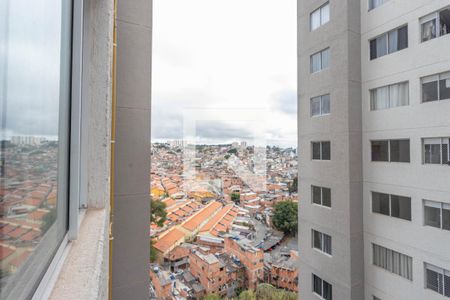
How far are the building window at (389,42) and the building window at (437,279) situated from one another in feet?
11.7

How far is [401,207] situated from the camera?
13.0 ft

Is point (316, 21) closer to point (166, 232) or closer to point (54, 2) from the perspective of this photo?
point (54, 2)

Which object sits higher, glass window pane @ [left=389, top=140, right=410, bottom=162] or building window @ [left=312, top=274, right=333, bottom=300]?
glass window pane @ [left=389, top=140, right=410, bottom=162]

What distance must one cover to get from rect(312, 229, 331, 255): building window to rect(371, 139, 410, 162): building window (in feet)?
6.12

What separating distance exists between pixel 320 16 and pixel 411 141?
128 inches

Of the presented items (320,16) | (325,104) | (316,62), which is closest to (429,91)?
(325,104)

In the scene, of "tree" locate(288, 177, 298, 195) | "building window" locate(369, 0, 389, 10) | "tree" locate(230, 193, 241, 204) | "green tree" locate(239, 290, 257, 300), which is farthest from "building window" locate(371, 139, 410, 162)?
"green tree" locate(239, 290, 257, 300)

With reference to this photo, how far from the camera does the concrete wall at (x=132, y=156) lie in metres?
2.17

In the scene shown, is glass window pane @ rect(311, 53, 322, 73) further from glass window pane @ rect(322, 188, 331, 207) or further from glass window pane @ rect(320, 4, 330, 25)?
glass window pane @ rect(322, 188, 331, 207)

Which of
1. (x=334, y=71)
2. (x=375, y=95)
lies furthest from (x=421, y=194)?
(x=334, y=71)

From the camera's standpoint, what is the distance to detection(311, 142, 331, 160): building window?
4.82 metres

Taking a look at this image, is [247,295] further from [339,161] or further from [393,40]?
[393,40]

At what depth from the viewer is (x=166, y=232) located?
6539 millimetres

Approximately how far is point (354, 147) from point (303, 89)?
1827mm
